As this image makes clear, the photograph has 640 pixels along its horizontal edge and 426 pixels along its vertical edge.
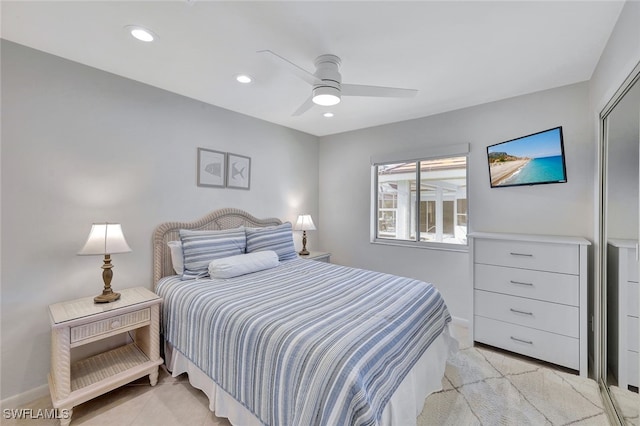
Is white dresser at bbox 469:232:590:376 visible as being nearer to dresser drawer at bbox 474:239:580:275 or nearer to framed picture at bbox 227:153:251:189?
dresser drawer at bbox 474:239:580:275

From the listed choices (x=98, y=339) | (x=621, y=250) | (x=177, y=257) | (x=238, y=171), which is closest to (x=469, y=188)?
(x=621, y=250)

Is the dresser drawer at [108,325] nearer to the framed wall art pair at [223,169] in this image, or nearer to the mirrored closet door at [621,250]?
the framed wall art pair at [223,169]

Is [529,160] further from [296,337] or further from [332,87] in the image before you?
[296,337]

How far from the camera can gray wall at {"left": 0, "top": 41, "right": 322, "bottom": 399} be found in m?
1.88

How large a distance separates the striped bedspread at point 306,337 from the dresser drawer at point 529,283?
753mm

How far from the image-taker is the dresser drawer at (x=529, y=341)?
2.21m

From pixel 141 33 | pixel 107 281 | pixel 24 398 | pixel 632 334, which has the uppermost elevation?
pixel 141 33

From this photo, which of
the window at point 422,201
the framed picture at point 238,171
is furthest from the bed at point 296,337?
the window at point 422,201

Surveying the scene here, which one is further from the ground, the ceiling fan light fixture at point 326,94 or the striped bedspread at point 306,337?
the ceiling fan light fixture at point 326,94

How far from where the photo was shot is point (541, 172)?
2.55 metres

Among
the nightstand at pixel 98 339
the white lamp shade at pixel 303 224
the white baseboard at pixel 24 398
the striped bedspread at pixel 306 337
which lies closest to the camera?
the striped bedspread at pixel 306 337

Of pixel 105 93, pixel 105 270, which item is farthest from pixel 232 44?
pixel 105 270

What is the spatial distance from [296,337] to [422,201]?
2789 mm

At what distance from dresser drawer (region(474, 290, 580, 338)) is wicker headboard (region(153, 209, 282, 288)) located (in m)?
2.69
